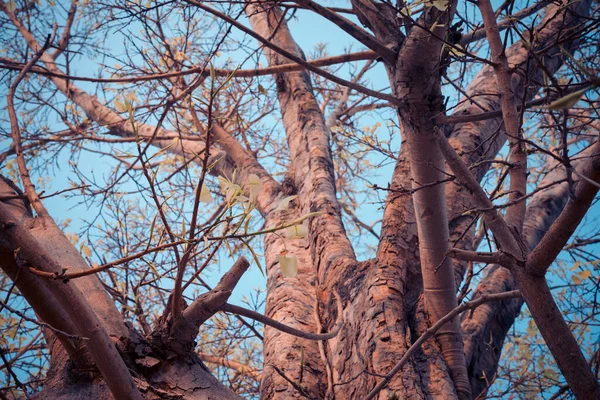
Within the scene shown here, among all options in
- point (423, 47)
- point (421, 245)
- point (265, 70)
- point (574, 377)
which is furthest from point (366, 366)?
point (265, 70)

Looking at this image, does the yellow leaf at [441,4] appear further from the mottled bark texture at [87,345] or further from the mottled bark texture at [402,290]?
the mottled bark texture at [87,345]

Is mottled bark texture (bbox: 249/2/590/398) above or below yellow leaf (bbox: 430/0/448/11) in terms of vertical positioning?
below

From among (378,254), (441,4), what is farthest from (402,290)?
(441,4)

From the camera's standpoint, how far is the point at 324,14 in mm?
1264

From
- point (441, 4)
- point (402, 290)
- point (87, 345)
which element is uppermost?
point (441, 4)

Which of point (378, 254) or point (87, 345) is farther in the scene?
point (378, 254)

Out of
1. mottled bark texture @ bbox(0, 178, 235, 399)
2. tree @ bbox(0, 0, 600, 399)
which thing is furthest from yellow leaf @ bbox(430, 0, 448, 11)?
mottled bark texture @ bbox(0, 178, 235, 399)

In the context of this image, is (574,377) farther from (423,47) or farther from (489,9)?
(489,9)

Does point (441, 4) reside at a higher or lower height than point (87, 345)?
higher

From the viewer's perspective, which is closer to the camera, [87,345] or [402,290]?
[87,345]

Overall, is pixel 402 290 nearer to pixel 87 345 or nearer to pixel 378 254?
pixel 378 254

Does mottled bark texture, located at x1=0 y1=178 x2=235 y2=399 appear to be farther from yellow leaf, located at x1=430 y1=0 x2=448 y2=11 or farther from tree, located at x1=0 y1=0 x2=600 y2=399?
yellow leaf, located at x1=430 y1=0 x2=448 y2=11

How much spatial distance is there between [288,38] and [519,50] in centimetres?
129

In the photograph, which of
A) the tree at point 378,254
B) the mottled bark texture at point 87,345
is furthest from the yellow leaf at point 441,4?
the mottled bark texture at point 87,345
